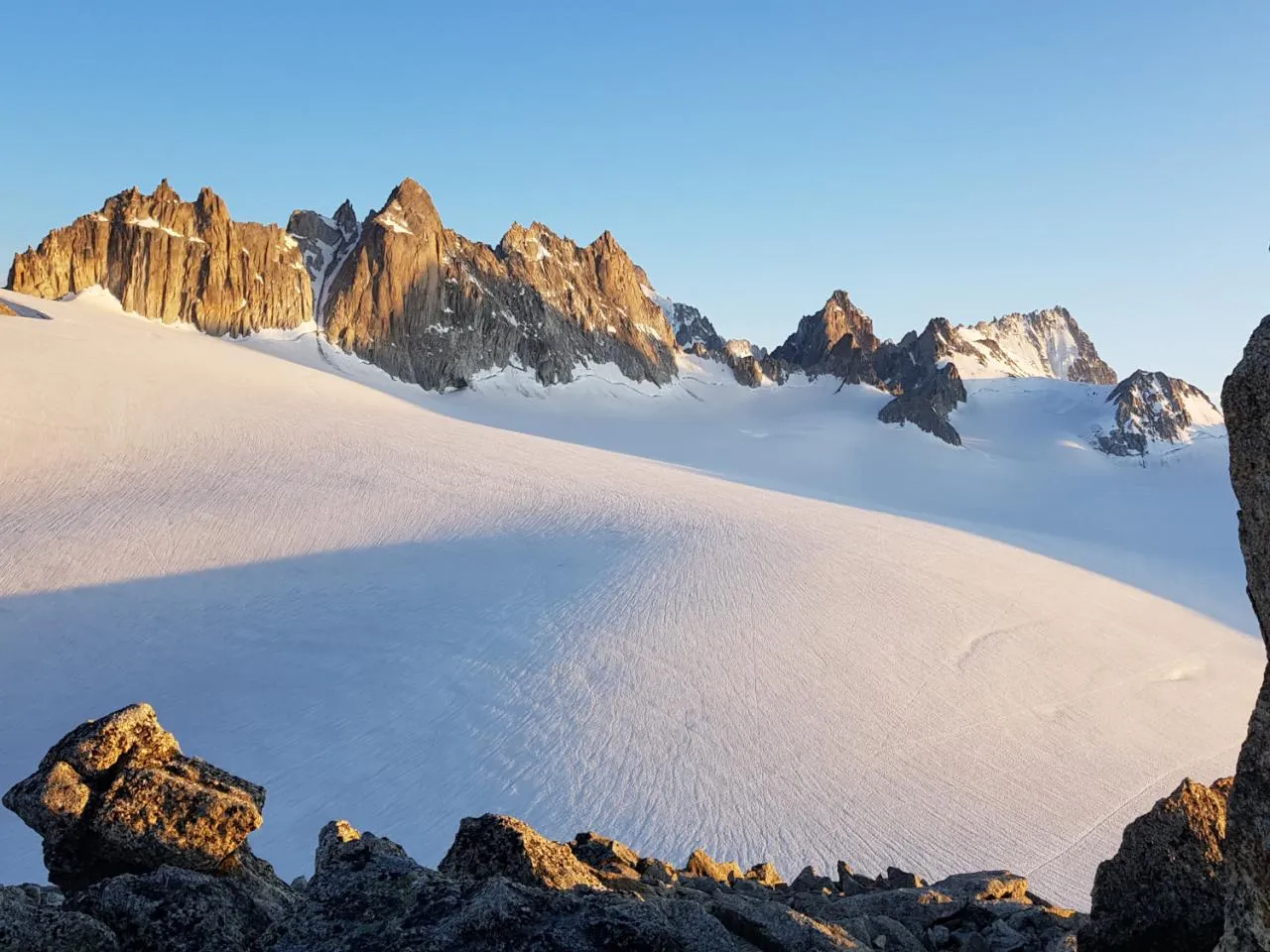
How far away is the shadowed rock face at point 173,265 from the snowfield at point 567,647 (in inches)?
997

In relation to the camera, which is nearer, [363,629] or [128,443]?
[363,629]

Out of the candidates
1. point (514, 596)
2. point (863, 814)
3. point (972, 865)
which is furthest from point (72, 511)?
point (972, 865)

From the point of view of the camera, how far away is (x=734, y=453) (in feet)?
234

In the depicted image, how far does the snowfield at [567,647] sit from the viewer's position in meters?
14.4

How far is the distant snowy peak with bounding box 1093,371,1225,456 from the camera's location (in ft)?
299

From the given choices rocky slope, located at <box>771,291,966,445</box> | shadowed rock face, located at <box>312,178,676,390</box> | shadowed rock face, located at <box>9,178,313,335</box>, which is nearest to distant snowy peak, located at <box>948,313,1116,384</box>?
rocky slope, located at <box>771,291,966,445</box>

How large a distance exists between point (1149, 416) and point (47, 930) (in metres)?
107

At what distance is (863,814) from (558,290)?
8846cm

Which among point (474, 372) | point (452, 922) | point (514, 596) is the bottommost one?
point (514, 596)

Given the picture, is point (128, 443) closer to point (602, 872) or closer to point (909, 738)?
point (909, 738)

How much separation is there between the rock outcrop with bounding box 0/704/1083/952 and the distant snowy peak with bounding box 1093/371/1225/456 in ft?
312

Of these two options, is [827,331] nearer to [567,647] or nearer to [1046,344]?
[1046,344]

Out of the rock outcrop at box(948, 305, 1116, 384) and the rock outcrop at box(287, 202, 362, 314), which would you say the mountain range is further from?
the rock outcrop at box(948, 305, 1116, 384)

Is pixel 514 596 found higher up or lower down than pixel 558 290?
lower down
